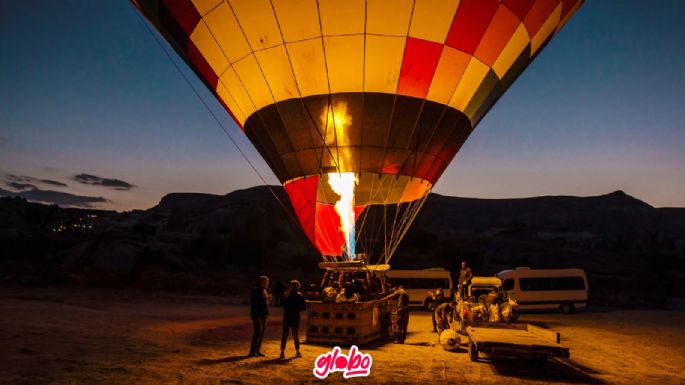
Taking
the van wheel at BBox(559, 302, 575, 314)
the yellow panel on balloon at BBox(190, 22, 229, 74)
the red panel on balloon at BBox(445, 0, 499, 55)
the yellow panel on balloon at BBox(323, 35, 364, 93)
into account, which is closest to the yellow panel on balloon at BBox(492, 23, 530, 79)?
the red panel on balloon at BBox(445, 0, 499, 55)

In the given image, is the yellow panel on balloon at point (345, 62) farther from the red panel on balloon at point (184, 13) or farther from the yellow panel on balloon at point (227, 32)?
the red panel on balloon at point (184, 13)

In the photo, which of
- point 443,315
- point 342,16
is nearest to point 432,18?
point 342,16

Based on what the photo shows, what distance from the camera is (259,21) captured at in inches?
375

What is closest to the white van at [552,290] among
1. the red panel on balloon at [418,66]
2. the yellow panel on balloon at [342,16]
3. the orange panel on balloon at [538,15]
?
the orange panel on balloon at [538,15]

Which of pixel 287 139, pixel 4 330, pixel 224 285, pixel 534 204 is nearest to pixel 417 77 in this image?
pixel 287 139

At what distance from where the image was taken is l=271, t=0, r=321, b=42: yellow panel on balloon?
922 centimetres

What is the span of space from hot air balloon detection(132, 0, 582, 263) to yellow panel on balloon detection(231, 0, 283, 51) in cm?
2

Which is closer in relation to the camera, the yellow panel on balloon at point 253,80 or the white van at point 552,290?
the yellow panel on balloon at point 253,80

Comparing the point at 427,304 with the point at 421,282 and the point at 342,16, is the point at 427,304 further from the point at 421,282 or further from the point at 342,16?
the point at 342,16

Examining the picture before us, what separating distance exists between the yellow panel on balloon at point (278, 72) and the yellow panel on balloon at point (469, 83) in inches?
135

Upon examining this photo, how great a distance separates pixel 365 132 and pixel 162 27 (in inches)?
208

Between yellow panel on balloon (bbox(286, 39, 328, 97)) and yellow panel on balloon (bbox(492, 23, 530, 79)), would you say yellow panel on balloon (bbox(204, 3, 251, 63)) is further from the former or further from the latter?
yellow panel on balloon (bbox(492, 23, 530, 79))

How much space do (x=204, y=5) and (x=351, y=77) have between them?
329cm

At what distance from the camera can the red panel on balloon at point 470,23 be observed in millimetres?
9477
